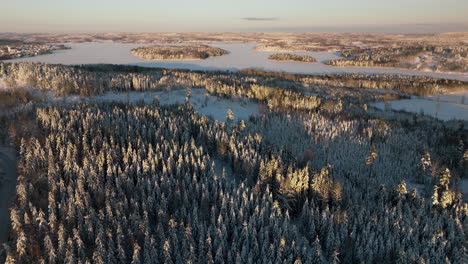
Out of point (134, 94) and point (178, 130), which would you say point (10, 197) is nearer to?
point (178, 130)

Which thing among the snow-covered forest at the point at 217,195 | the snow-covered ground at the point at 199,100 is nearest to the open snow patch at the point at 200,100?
the snow-covered ground at the point at 199,100

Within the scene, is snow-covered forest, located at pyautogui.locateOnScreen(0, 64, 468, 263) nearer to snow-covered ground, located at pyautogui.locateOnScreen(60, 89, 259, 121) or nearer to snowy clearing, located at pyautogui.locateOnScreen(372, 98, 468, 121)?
snow-covered ground, located at pyautogui.locateOnScreen(60, 89, 259, 121)

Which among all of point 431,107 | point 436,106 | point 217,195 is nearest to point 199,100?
point 217,195

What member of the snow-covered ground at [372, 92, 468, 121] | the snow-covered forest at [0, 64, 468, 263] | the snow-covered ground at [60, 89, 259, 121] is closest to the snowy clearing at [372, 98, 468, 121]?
the snow-covered ground at [372, 92, 468, 121]

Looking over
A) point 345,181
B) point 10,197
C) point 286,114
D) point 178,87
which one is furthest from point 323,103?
point 10,197

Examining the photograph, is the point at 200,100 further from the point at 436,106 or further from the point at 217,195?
the point at 436,106

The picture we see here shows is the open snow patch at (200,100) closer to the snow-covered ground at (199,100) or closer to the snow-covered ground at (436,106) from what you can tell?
the snow-covered ground at (199,100)
